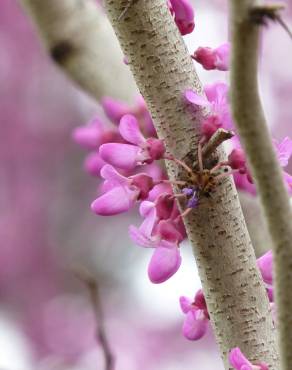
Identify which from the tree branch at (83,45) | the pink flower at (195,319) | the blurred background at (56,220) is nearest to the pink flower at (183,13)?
the pink flower at (195,319)

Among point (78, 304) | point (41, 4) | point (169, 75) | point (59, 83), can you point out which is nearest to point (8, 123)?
point (59, 83)

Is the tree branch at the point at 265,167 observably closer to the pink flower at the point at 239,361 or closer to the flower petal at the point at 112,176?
the pink flower at the point at 239,361

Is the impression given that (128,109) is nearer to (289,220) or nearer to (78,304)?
(289,220)

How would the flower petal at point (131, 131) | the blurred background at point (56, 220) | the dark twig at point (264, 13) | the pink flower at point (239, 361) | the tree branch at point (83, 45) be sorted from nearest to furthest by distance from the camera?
the dark twig at point (264, 13) → the pink flower at point (239, 361) → the flower petal at point (131, 131) → the tree branch at point (83, 45) → the blurred background at point (56, 220)

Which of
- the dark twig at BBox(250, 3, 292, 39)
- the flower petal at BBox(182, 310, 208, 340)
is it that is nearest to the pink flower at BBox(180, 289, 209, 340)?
the flower petal at BBox(182, 310, 208, 340)

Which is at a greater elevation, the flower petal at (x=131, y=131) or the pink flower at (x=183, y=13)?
the pink flower at (x=183, y=13)

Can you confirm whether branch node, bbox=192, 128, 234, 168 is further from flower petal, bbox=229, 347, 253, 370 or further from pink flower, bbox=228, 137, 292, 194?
flower petal, bbox=229, 347, 253, 370
